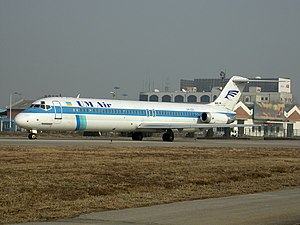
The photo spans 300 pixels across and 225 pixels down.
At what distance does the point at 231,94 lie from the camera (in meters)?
67.1

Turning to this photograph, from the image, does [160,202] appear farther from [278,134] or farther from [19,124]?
[278,134]

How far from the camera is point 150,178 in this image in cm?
2238

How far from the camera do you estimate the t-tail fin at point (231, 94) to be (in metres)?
66.6

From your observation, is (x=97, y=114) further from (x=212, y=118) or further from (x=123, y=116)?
(x=212, y=118)

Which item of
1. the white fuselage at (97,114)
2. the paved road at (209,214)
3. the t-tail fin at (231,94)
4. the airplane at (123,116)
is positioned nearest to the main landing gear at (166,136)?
the airplane at (123,116)

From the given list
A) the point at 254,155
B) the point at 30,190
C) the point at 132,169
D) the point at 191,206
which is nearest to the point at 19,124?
the point at 254,155

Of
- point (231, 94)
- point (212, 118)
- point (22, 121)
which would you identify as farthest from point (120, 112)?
point (231, 94)

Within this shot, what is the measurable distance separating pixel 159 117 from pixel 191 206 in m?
41.9

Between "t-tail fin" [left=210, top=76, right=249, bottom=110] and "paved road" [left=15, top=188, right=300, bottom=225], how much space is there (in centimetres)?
4880

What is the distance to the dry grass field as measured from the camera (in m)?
16.4

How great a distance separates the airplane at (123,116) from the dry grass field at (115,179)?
55.5ft

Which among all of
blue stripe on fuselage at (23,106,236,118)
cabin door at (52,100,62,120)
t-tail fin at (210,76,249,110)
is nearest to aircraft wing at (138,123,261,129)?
blue stripe on fuselage at (23,106,236,118)

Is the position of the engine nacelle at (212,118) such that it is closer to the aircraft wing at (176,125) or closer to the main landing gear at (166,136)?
the aircraft wing at (176,125)

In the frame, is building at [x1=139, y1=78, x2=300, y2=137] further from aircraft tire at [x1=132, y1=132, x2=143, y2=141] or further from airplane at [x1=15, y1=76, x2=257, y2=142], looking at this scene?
aircraft tire at [x1=132, y1=132, x2=143, y2=141]
